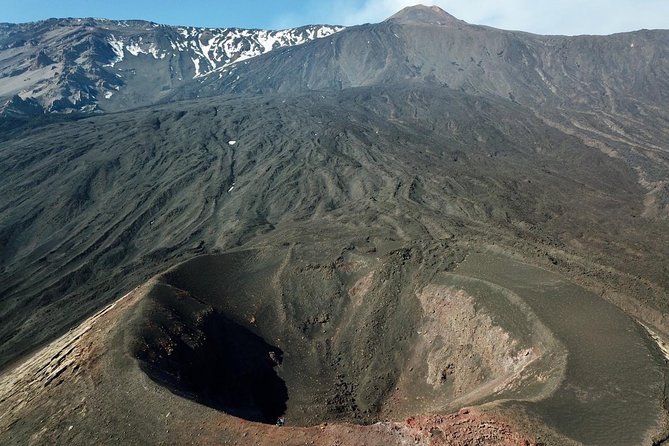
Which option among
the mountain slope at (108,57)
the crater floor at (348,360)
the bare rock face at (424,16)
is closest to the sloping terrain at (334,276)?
the crater floor at (348,360)

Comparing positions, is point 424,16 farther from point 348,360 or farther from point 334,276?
point 348,360

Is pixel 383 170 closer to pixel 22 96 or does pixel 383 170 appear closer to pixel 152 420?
pixel 152 420

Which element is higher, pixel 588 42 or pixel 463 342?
pixel 588 42

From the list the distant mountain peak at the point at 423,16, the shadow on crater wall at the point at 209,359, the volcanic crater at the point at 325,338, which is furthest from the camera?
the distant mountain peak at the point at 423,16

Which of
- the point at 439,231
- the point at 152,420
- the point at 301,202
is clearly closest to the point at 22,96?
the point at 301,202

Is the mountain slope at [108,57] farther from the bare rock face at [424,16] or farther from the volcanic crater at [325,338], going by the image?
the volcanic crater at [325,338]

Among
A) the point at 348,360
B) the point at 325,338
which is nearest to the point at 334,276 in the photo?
the point at 325,338
